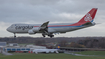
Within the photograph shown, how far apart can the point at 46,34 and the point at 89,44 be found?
52474 mm

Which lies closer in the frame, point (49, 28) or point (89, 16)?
point (89, 16)

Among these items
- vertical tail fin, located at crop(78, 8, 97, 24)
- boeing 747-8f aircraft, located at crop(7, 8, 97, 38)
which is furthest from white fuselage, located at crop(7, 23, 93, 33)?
vertical tail fin, located at crop(78, 8, 97, 24)

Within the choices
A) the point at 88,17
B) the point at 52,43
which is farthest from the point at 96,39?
the point at 88,17

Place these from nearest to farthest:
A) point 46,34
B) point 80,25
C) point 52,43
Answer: point 80,25 < point 46,34 < point 52,43

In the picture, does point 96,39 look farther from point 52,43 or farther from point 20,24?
point 20,24

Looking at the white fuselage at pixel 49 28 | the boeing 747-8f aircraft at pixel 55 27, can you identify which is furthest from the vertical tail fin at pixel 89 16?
the white fuselage at pixel 49 28

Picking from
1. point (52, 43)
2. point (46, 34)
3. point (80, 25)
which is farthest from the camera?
point (52, 43)

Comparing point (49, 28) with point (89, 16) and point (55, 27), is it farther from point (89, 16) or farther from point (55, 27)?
point (89, 16)

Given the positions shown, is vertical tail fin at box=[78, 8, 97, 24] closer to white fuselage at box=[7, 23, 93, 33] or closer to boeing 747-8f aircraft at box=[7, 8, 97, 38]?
boeing 747-8f aircraft at box=[7, 8, 97, 38]

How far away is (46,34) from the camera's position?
66438mm

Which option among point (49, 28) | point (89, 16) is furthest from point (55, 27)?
point (89, 16)

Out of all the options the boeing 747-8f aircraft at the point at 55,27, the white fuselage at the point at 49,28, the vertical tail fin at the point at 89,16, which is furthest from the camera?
the vertical tail fin at the point at 89,16

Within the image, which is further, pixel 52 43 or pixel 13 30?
pixel 52 43

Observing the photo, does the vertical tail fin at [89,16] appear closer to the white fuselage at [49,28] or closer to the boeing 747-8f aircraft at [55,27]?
the boeing 747-8f aircraft at [55,27]
